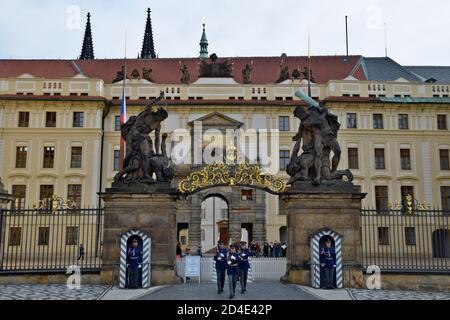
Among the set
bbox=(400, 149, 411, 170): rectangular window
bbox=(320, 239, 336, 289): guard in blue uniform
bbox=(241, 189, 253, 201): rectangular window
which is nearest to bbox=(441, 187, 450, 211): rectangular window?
bbox=(400, 149, 411, 170): rectangular window

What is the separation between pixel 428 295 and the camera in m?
13.6

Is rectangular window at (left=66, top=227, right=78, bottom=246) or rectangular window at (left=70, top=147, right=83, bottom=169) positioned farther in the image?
rectangular window at (left=70, top=147, right=83, bottom=169)

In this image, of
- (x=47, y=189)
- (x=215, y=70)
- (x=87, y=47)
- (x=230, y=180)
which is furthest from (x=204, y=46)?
(x=230, y=180)

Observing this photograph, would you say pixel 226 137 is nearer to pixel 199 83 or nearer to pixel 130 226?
pixel 199 83

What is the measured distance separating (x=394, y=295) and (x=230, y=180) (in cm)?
588

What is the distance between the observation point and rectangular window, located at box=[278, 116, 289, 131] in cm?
3869

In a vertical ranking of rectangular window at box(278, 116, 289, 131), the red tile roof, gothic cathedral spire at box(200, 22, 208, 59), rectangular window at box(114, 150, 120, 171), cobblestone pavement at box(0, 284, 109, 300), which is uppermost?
gothic cathedral spire at box(200, 22, 208, 59)

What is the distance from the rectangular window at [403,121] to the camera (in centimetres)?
3834

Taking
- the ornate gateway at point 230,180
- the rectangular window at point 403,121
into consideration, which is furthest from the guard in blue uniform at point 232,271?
the rectangular window at point 403,121

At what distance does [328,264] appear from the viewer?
46.3 ft

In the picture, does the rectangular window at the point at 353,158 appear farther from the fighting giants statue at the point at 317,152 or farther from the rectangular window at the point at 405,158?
the fighting giants statue at the point at 317,152

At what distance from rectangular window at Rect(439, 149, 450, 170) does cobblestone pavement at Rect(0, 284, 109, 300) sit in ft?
102

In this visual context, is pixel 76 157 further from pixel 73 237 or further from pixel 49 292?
pixel 49 292

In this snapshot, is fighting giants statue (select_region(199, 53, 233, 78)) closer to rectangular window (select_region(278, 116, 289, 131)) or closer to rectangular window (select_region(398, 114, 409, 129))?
rectangular window (select_region(278, 116, 289, 131))
